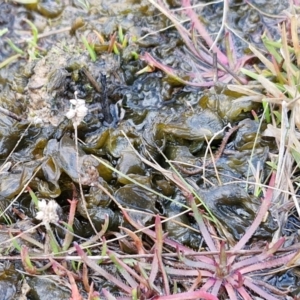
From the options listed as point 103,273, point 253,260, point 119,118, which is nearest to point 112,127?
point 119,118

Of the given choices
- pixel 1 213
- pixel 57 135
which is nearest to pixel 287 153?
pixel 57 135

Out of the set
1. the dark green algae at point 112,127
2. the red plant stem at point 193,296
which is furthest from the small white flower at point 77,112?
the red plant stem at point 193,296

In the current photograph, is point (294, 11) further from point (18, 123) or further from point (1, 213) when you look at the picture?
point (1, 213)

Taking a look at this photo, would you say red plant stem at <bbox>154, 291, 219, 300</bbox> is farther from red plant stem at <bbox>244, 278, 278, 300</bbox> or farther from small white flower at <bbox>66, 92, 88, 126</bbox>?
small white flower at <bbox>66, 92, 88, 126</bbox>

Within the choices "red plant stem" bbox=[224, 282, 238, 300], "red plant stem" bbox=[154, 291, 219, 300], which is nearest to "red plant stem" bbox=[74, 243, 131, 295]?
"red plant stem" bbox=[154, 291, 219, 300]

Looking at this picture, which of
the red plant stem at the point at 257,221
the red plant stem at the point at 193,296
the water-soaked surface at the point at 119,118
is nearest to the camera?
the red plant stem at the point at 193,296

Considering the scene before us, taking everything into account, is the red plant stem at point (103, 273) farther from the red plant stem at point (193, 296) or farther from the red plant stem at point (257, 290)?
the red plant stem at point (257, 290)

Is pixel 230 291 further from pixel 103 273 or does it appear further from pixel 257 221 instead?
pixel 103 273

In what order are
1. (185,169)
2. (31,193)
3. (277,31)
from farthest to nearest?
1. (277,31)
2. (185,169)
3. (31,193)
